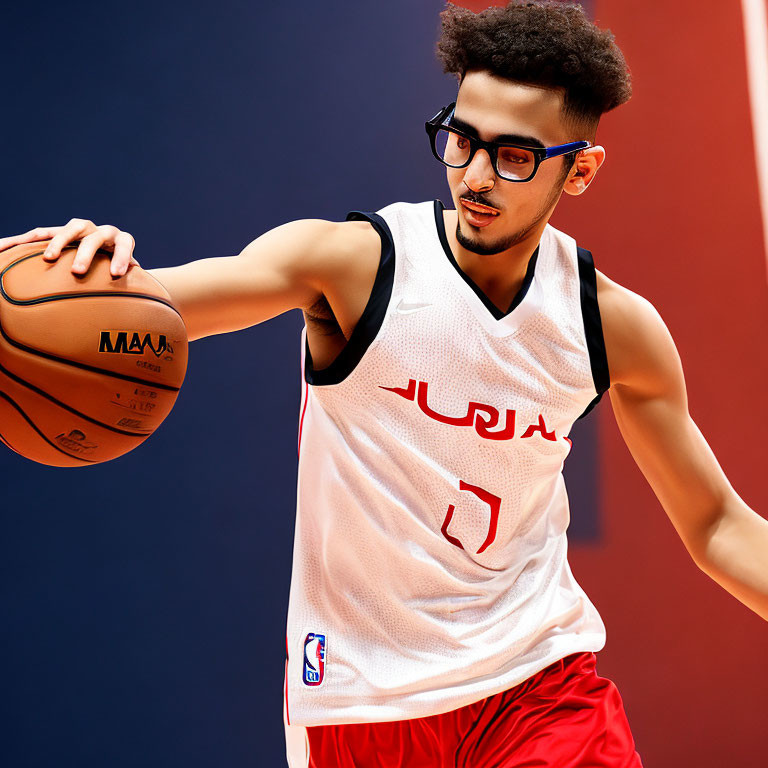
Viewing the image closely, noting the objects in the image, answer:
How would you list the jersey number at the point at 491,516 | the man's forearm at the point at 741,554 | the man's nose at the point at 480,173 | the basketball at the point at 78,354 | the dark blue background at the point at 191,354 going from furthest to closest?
the dark blue background at the point at 191,354, the man's forearm at the point at 741,554, the jersey number at the point at 491,516, the man's nose at the point at 480,173, the basketball at the point at 78,354

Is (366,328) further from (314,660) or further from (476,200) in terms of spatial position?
(314,660)

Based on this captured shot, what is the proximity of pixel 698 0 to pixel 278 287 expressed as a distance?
2.18 m

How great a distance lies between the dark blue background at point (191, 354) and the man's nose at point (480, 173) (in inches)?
53.1

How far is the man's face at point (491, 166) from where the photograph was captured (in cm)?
158

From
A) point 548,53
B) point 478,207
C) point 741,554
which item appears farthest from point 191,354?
point 741,554

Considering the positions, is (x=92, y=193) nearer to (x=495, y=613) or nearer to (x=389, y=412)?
(x=389, y=412)

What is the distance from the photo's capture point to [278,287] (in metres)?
1.50

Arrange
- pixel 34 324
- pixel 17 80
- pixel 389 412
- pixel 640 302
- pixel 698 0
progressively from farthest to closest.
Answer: pixel 698 0
pixel 17 80
pixel 640 302
pixel 389 412
pixel 34 324

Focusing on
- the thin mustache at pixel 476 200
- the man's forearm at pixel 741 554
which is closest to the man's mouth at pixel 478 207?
the thin mustache at pixel 476 200

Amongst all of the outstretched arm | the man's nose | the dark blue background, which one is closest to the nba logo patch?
the outstretched arm

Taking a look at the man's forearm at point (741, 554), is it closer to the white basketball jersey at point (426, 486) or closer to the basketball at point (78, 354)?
the white basketball jersey at point (426, 486)

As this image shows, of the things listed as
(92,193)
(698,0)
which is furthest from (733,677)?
(92,193)

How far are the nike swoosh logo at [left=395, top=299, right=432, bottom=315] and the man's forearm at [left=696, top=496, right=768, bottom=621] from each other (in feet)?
2.43

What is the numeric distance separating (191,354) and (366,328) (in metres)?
1.33
